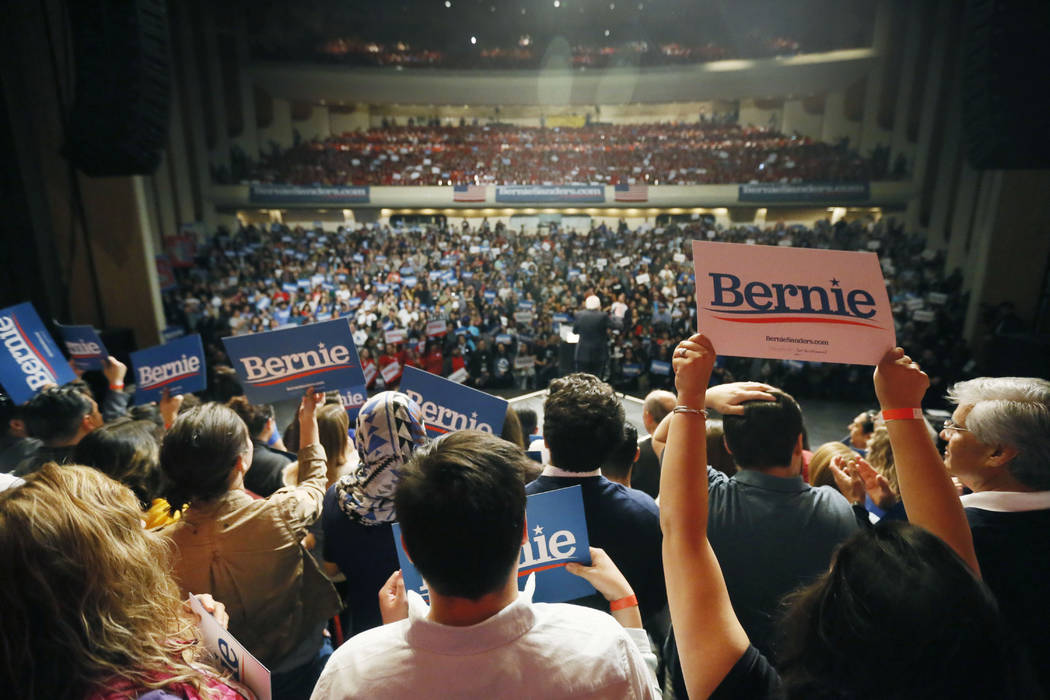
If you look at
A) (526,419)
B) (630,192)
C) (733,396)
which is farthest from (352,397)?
(630,192)

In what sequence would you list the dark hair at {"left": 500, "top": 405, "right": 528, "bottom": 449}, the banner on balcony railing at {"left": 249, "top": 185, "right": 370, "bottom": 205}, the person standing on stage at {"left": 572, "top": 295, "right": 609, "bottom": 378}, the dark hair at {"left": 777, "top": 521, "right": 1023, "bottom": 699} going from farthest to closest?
the banner on balcony railing at {"left": 249, "top": 185, "right": 370, "bottom": 205} → the person standing on stage at {"left": 572, "top": 295, "right": 609, "bottom": 378} → the dark hair at {"left": 500, "top": 405, "right": 528, "bottom": 449} → the dark hair at {"left": 777, "top": 521, "right": 1023, "bottom": 699}

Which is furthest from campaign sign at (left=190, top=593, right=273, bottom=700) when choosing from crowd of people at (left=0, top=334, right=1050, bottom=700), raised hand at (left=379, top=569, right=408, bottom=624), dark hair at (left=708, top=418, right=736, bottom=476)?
dark hair at (left=708, top=418, right=736, bottom=476)

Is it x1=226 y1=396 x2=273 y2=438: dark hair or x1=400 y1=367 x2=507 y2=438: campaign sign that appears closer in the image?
x1=400 y1=367 x2=507 y2=438: campaign sign

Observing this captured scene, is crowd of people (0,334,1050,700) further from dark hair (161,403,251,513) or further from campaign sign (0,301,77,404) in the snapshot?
campaign sign (0,301,77,404)

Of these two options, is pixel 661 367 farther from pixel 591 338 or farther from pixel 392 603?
pixel 392 603

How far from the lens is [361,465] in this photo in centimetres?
154

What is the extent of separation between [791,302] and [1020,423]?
684mm

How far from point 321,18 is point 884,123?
23.7 m

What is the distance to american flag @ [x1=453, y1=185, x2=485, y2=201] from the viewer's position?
18.7m

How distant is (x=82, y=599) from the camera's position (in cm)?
78

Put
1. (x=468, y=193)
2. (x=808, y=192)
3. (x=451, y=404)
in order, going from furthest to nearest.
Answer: (x=468, y=193) < (x=808, y=192) < (x=451, y=404)

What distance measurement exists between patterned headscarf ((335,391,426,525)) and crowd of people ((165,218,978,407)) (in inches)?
207

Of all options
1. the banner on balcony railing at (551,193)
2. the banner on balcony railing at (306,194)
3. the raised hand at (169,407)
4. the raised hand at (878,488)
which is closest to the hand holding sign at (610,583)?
the raised hand at (878,488)

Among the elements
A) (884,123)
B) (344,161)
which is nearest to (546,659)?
(884,123)
